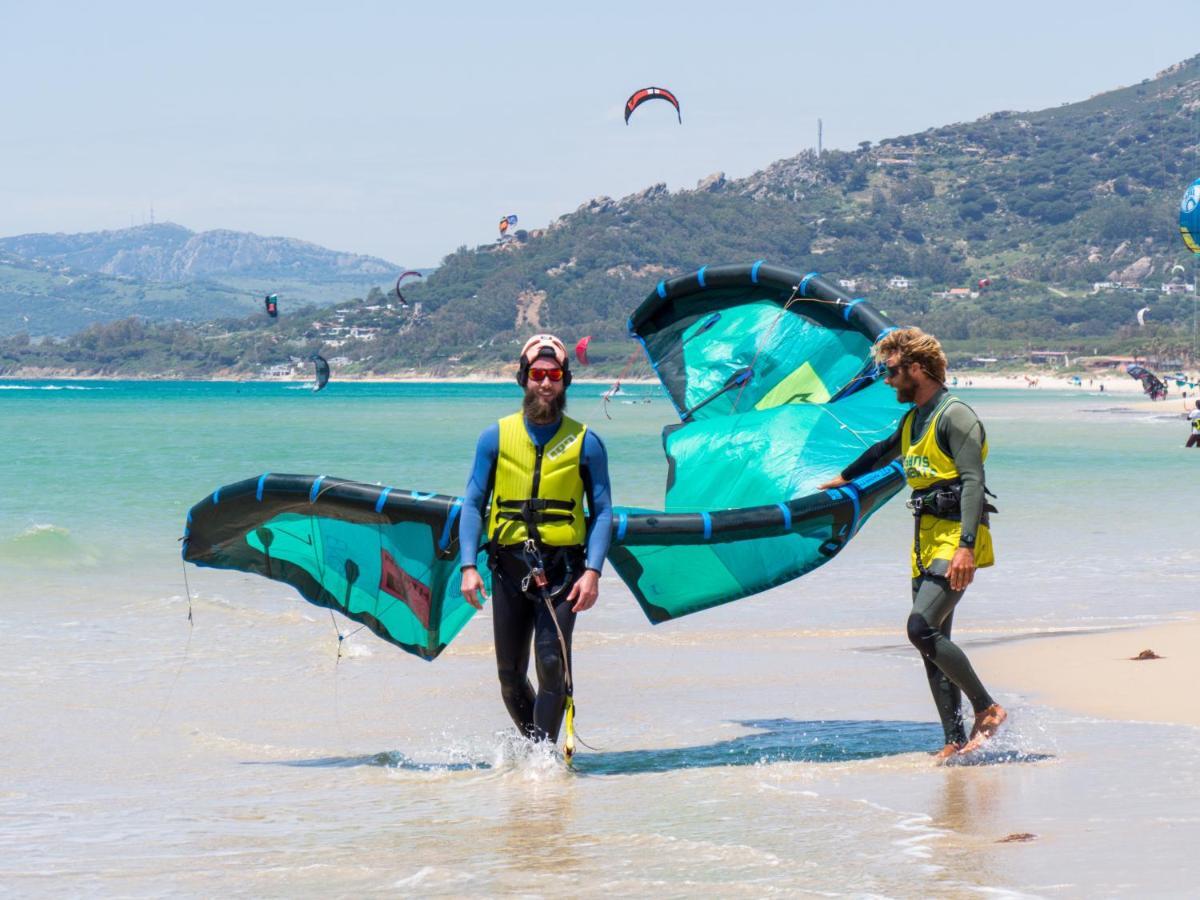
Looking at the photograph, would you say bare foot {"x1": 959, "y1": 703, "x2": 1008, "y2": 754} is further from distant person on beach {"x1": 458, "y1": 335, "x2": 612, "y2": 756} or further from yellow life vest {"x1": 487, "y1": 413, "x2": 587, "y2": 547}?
yellow life vest {"x1": 487, "y1": 413, "x2": 587, "y2": 547}

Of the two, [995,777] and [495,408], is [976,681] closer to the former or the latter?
[995,777]

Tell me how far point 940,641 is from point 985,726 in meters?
0.45

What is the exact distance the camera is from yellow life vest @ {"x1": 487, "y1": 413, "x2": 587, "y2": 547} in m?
5.68

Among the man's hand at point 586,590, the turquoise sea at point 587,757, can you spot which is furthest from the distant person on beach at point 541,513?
the turquoise sea at point 587,757

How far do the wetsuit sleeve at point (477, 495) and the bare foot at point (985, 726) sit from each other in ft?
6.64

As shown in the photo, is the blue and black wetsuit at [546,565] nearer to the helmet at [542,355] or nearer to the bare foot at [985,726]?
the helmet at [542,355]

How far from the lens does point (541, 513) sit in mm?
5688

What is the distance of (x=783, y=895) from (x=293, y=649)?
617cm

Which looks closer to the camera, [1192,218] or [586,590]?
[586,590]

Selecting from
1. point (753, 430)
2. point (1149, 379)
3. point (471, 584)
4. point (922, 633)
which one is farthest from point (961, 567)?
point (1149, 379)

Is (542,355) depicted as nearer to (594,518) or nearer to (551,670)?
(594,518)

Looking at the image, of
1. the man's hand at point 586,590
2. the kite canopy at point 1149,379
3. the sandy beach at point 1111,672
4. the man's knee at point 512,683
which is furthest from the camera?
the kite canopy at point 1149,379

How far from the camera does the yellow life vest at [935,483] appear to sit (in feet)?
18.9

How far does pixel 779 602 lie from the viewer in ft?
40.3
